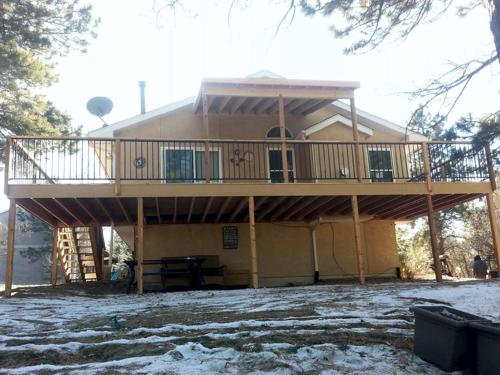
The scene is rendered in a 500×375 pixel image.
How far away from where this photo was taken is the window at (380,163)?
13234 mm

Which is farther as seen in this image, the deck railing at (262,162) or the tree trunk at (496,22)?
the deck railing at (262,162)

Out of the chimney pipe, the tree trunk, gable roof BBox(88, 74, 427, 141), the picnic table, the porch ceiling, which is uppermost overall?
the chimney pipe

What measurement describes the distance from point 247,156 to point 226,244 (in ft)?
7.87

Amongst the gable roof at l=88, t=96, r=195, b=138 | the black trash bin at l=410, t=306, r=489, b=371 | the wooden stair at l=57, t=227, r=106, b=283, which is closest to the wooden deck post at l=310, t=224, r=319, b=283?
the gable roof at l=88, t=96, r=195, b=138

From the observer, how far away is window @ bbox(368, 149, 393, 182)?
43.4 ft

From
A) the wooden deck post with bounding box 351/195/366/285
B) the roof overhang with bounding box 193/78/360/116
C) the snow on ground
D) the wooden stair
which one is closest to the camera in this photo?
the snow on ground

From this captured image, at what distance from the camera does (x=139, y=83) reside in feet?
47.4

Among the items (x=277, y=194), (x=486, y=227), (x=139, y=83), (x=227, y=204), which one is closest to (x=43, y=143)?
(x=139, y=83)

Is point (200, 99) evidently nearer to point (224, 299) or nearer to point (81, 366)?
point (224, 299)

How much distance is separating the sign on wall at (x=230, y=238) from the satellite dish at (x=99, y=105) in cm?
439

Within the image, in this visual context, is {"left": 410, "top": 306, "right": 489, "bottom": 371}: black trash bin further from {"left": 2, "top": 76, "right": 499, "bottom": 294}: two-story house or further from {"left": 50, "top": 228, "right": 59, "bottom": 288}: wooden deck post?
{"left": 50, "top": 228, "right": 59, "bottom": 288}: wooden deck post

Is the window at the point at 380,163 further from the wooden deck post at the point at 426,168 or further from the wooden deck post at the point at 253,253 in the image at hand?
the wooden deck post at the point at 253,253

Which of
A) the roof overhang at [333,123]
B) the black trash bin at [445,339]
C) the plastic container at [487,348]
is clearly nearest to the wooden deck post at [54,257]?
the roof overhang at [333,123]

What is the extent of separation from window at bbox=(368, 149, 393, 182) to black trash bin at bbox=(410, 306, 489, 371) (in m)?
9.26
